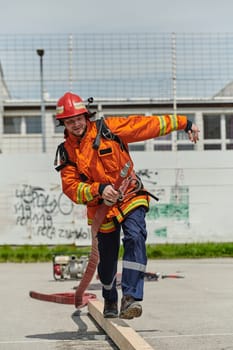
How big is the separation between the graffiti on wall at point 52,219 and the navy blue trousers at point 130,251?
12100 mm

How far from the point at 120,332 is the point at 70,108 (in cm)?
185

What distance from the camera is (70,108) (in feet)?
21.8

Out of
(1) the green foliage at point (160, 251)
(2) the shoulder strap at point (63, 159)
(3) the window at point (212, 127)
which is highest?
(3) the window at point (212, 127)

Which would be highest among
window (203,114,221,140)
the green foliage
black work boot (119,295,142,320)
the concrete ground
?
window (203,114,221,140)

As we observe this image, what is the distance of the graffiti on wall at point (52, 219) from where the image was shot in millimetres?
19094

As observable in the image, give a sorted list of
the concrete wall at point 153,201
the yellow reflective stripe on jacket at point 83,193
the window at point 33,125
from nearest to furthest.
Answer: the yellow reflective stripe on jacket at point 83,193
the concrete wall at point 153,201
the window at point 33,125

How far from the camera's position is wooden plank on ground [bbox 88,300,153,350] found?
18.5ft

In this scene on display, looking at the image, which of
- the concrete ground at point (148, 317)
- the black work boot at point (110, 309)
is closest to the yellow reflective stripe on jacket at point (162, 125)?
the black work boot at point (110, 309)

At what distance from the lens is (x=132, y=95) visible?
19344 mm

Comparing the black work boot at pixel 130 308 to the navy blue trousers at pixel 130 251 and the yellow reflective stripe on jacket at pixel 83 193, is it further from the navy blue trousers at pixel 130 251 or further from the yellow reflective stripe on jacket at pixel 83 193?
the yellow reflective stripe on jacket at pixel 83 193

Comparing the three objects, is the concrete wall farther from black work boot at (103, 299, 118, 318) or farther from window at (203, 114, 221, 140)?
black work boot at (103, 299, 118, 318)

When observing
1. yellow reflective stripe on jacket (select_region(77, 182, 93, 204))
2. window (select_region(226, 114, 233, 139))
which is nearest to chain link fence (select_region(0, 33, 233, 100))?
window (select_region(226, 114, 233, 139))

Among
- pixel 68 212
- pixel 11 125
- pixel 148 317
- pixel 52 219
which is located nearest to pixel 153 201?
pixel 68 212

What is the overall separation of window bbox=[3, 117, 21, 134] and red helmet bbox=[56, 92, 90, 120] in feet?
48.5
